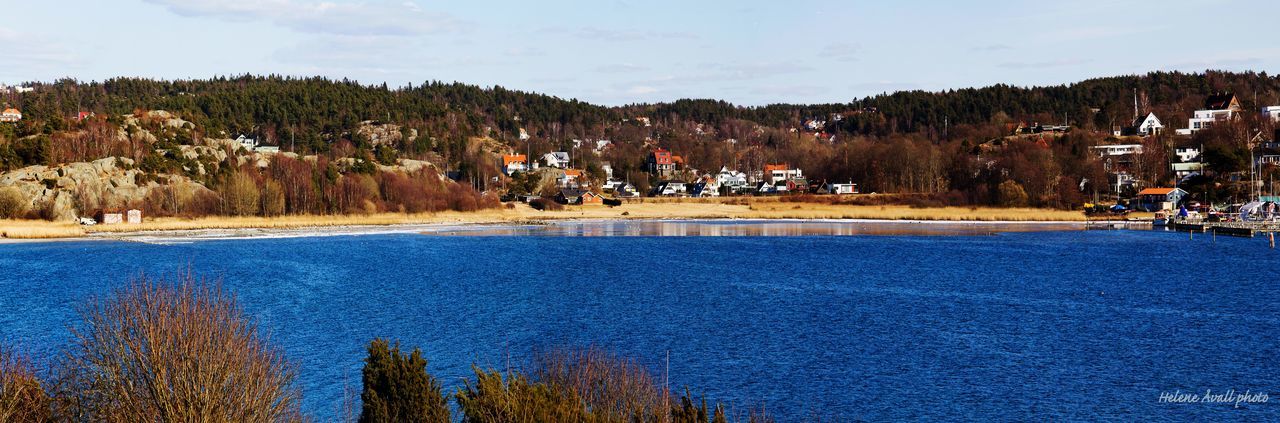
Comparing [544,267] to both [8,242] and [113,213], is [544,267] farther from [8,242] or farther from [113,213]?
[113,213]

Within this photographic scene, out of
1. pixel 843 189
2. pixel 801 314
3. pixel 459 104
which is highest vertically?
pixel 459 104

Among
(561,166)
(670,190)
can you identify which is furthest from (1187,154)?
(561,166)

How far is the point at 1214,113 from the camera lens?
130 meters

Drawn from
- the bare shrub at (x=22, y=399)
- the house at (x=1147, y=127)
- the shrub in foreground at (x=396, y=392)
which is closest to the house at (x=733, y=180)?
the house at (x=1147, y=127)

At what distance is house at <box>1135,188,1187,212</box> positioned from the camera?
288 ft

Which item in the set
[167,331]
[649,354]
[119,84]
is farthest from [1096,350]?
[119,84]

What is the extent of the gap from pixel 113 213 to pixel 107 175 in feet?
16.1

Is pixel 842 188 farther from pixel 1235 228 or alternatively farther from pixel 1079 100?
pixel 1079 100

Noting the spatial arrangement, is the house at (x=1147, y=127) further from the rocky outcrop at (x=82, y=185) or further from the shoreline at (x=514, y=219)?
the rocky outcrop at (x=82, y=185)

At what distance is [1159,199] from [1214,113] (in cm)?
4737

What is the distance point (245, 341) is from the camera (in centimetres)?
1410

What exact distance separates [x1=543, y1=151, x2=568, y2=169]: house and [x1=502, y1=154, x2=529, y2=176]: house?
10.8ft

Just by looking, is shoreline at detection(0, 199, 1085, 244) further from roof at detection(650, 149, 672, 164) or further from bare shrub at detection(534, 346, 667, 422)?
bare shrub at detection(534, 346, 667, 422)

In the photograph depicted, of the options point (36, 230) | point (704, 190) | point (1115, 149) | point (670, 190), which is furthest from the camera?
point (670, 190)
